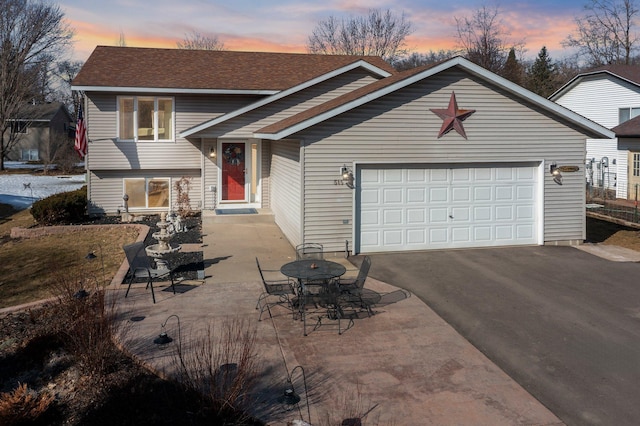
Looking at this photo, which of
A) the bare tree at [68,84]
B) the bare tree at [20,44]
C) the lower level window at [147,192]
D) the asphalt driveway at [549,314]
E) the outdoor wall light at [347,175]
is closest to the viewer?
the asphalt driveway at [549,314]

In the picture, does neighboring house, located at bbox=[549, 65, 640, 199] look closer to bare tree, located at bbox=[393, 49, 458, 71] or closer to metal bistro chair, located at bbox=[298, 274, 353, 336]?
metal bistro chair, located at bbox=[298, 274, 353, 336]

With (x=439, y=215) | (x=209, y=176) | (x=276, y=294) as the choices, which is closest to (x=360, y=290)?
(x=276, y=294)

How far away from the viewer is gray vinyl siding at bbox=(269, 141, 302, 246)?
13.7 meters

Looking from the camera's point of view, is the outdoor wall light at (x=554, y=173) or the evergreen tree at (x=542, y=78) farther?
the evergreen tree at (x=542, y=78)

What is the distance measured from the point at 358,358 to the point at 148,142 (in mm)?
14736

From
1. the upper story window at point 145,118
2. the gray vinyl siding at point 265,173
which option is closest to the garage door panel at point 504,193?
the gray vinyl siding at point 265,173

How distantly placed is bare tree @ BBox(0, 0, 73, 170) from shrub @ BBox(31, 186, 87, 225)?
24349mm

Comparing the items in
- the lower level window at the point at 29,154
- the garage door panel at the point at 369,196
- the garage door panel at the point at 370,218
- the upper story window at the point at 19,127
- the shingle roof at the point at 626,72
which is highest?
the shingle roof at the point at 626,72

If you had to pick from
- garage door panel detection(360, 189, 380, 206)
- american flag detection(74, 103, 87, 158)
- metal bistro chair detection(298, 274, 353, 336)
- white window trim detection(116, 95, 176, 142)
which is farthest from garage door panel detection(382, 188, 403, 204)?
american flag detection(74, 103, 87, 158)

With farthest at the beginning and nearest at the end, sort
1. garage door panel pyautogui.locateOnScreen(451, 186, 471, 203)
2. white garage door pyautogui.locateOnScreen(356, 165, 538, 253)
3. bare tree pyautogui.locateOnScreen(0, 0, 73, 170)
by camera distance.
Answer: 1. bare tree pyautogui.locateOnScreen(0, 0, 73, 170)
2. garage door panel pyautogui.locateOnScreen(451, 186, 471, 203)
3. white garage door pyautogui.locateOnScreen(356, 165, 538, 253)

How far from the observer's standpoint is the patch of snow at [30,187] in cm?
2530

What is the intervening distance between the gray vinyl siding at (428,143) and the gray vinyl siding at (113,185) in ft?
28.5

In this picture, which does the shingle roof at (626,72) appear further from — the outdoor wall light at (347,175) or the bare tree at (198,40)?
the bare tree at (198,40)

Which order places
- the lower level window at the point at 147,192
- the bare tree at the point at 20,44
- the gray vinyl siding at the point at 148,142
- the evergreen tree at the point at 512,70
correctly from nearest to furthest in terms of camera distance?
the gray vinyl siding at the point at 148,142 < the lower level window at the point at 147,192 < the bare tree at the point at 20,44 < the evergreen tree at the point at 512,70
